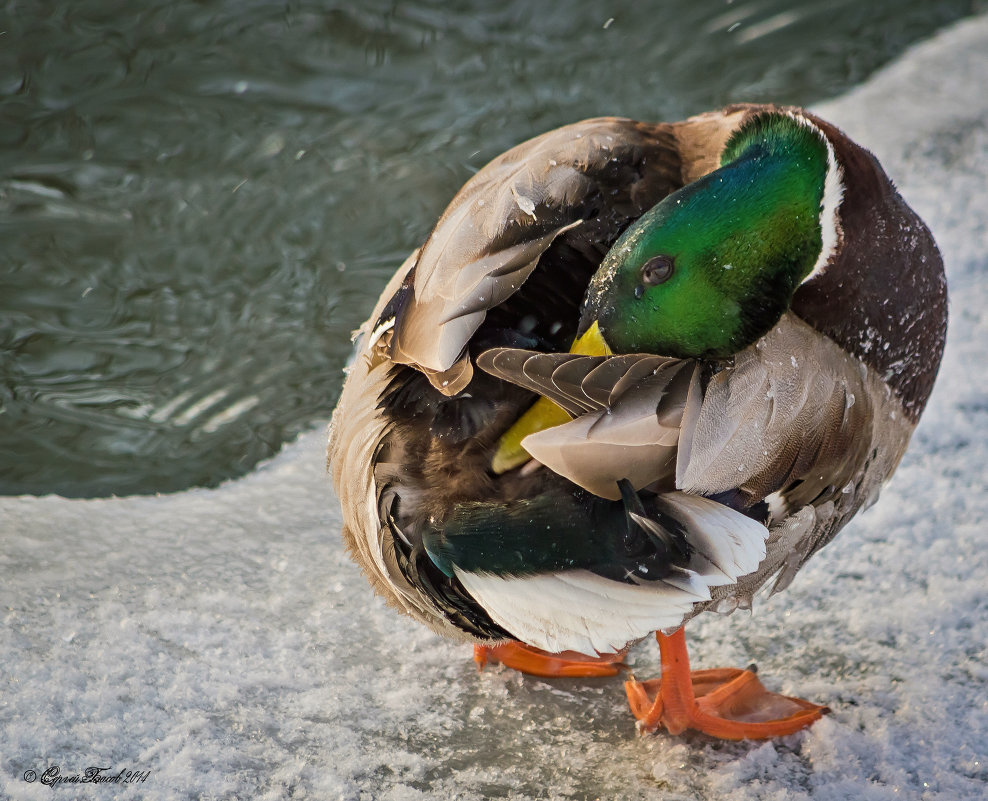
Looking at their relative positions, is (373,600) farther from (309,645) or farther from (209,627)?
(209,627)

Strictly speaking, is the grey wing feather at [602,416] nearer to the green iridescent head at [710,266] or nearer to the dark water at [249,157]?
the green iridescent head at [710,266]

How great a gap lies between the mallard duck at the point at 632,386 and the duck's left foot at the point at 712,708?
0.36ft

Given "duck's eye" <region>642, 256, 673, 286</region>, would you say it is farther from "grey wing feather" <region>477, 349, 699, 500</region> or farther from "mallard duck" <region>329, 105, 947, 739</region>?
"grey wing feather" <region>477, 349, 699, 500</region>

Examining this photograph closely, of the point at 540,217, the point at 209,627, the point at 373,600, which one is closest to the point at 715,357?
the point at 540,217

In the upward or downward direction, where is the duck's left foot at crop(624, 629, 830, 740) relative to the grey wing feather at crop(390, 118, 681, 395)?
downward

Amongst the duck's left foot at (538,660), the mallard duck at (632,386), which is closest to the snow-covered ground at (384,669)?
the duck's left foot at (538,660)

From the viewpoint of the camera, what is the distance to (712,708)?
7.82 feet

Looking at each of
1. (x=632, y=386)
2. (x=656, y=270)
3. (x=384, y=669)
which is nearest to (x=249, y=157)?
Answer: (x=384, y=669)

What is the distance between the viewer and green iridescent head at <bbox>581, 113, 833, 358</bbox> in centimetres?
182

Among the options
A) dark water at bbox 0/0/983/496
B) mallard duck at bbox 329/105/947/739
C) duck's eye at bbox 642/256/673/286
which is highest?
duck's eye at bbox 642/256/673/286

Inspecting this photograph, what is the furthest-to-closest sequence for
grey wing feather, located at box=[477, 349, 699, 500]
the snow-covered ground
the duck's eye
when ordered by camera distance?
the snow-covered ground → the duck's eye → grey wing feather, located at box=[477, 349, 699, 500]

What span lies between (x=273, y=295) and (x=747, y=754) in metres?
2.79

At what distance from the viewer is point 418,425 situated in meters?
1.99

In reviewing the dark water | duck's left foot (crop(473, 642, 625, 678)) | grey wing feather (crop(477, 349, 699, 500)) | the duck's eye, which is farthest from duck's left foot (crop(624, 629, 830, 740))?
the dark water
